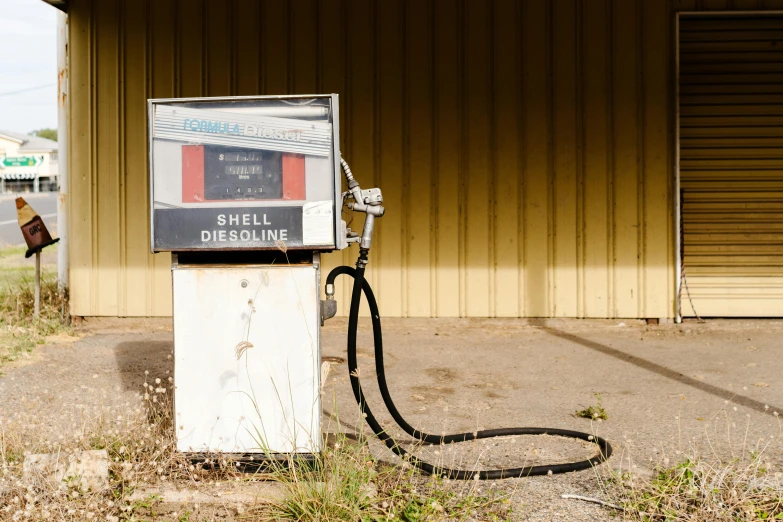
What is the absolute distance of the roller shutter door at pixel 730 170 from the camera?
7.95 meters

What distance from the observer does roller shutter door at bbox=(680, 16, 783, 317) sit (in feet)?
26.1

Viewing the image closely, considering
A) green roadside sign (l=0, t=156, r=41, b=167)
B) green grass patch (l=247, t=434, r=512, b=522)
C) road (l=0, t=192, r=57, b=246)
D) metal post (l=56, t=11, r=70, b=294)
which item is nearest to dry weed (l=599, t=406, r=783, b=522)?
green grass patch (l=247, t=434, r=512, b=522)

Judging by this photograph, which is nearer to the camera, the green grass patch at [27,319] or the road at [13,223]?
the green grass patch at [27,319]

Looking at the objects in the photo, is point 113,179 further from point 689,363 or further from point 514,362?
point 689,363

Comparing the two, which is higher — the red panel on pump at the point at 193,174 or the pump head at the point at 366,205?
the red panel on pump at the point at 193,174

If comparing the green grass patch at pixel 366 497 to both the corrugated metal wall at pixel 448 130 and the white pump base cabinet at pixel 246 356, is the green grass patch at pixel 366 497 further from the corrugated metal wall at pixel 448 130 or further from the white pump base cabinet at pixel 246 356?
the corrugated metal wall at pixel 448 130

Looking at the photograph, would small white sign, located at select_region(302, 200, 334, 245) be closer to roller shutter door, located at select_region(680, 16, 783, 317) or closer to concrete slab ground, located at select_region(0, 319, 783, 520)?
concrete slab ground, located at select_region(0, 319, 783, 520)

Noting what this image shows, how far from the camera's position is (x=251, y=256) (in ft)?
12.5

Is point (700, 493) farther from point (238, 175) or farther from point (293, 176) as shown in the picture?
point (238, 175)

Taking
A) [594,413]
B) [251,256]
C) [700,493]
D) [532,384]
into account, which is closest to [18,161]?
[532,384]

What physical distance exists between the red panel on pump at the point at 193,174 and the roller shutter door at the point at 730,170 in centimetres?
562

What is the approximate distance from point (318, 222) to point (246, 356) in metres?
0.66

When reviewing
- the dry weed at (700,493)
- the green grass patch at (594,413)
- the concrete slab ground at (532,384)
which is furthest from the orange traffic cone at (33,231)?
the dry weed at (700,493)

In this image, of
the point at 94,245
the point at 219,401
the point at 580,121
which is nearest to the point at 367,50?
the point at 580,121
